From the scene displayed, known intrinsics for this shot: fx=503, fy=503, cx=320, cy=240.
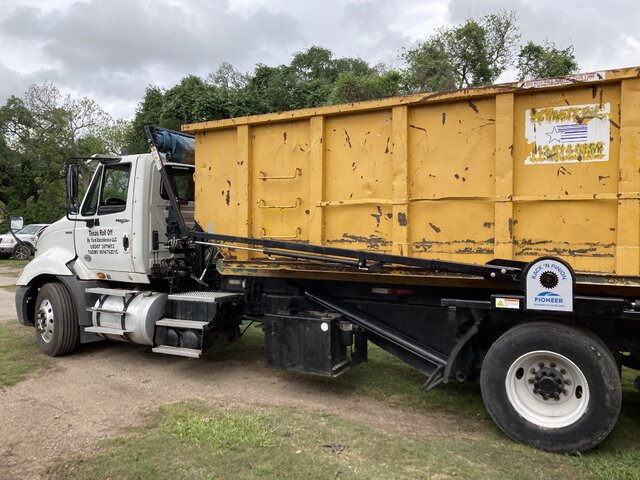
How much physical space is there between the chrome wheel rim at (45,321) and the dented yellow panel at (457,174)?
293 cm

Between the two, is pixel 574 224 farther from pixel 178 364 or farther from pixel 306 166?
pixel 178 364

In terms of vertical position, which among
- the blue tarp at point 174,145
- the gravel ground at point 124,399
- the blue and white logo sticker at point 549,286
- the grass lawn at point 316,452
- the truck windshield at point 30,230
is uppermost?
the blue tarp at point 174,145

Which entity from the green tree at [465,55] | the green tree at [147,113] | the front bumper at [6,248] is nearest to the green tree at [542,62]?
the green tree at [465,55]

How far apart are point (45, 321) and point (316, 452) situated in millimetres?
4678

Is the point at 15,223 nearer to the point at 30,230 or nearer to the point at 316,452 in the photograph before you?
the point at 316,452

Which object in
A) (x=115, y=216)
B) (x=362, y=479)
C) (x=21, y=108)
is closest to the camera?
(x=362, y=479)

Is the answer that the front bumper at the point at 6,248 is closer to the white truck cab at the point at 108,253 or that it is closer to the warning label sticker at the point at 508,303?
the white truck cab at the point at 108,253

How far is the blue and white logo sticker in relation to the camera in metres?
3.79

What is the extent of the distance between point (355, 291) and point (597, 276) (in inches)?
87.9

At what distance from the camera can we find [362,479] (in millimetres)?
3500

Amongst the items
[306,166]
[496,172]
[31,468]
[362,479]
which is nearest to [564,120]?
[496,172]

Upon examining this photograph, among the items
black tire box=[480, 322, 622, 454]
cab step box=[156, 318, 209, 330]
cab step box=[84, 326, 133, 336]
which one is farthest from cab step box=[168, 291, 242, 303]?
black tire box=[480, 322, 622, 454]

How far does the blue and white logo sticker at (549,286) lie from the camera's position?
379 centimetres

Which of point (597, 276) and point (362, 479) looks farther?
point (597, 276)
